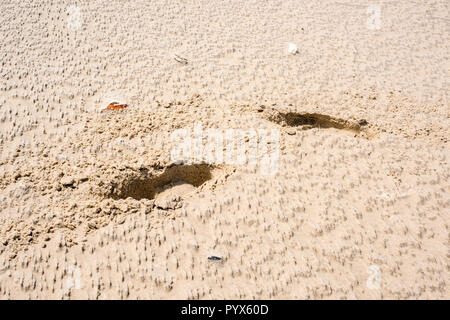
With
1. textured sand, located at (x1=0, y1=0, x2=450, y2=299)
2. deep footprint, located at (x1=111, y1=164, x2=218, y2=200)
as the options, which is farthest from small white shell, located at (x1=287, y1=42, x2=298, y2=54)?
deep footprint, located at (x1=111, y1=164, x2=218, y2=200)

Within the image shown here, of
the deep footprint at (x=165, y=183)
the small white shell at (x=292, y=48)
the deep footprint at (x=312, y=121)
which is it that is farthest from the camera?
the small white shell at (x=292, y=48)

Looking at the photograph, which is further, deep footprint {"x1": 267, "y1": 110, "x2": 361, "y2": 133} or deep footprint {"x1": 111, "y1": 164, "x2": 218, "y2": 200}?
deep footprint {"x1": 267, "y1": 110, "x2": 361, "y2": 133}

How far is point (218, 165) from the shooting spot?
1.45 m

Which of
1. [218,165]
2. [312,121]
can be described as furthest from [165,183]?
[312,121]

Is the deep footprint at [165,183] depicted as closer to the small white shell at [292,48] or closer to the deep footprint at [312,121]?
the deep footprint at [312,121]

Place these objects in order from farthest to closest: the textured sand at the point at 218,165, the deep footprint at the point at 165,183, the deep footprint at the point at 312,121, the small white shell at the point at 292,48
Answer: the small white shell at the point at 292,48, the deep footprint at the point at 312,121, the deep footprint at the point at 165,183, the textured sand at the point at 218,165

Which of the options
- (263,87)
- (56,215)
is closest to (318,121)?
(263,87)

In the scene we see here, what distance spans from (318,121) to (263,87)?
12.2 inches

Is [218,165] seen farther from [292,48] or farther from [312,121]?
[292,48]

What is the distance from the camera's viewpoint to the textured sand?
117 centimetres

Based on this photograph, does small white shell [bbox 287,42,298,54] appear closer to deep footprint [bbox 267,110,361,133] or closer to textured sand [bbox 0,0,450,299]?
textured sand [bbox 0,0,450,299]

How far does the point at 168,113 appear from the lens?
1619 mm

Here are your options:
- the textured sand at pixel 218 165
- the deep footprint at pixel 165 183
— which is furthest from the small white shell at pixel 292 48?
the deep footprint at pixel 165 183

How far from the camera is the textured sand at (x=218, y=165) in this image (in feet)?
3.84
